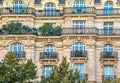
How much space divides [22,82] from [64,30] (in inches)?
582

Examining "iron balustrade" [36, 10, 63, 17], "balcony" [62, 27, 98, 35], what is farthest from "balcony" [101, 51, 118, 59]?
"iron balustrade" [36, 10, 63, 17]

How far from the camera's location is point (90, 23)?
79.2 meters

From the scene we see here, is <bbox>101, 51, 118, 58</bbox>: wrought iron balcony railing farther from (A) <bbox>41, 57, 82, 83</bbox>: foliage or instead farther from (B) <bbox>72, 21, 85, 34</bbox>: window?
(A) <bbox>41, 57, 82, 83</bbox>: foliage

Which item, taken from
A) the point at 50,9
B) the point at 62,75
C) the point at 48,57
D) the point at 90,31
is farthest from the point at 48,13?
the point at 62,75

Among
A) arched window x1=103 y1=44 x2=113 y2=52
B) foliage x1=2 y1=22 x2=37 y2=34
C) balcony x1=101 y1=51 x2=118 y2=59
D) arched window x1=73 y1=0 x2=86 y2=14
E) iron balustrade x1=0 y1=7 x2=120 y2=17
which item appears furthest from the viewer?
arched window x1=73 y1=0 x2=86 y2=14

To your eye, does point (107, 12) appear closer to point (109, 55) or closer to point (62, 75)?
point (109, 55)

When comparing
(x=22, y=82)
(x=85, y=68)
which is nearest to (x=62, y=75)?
(x=22, y=82)

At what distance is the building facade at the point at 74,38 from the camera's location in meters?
77.9

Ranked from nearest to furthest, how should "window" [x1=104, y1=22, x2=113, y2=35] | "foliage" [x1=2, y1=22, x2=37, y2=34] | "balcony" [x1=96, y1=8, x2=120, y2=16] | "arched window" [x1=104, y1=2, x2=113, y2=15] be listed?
"foliage" [x1=2, y1=22, x2=37, y2=34]
"window" [x1=104, y1=22, x2=113, y2=35]
"balcony" [x1=96, y1=8, x2=120, y2=16]
"arched window" [x1=104, y1=2, x2=113, y2=15]

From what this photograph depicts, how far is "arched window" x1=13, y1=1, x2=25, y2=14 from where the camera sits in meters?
80.0

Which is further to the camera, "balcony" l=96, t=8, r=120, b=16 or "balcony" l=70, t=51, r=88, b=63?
"balcony" l=96, t=8, r=120, b=16

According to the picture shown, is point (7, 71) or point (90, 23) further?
point (90, 23)

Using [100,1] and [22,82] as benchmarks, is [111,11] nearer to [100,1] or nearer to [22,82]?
[100,1]

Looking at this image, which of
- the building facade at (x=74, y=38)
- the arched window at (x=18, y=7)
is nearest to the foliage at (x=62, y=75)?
the building facade at (x=74, y=38)
